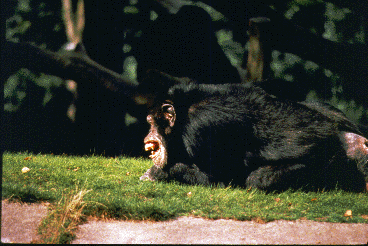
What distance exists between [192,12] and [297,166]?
13.7 ft

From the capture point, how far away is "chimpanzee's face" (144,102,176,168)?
5410 millimetres

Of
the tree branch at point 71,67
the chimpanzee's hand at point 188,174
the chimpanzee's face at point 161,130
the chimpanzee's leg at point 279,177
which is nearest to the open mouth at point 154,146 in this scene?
the chimpanzee's face at point 161,130

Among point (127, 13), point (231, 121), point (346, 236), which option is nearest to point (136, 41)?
point (127, 13)

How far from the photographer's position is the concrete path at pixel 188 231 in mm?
3295

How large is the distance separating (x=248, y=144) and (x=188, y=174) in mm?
978

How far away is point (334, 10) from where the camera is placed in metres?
8.21

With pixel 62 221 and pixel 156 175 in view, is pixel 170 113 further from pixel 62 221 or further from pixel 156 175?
pixel 62 221

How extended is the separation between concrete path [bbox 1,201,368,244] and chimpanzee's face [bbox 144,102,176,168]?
1669 millimetres

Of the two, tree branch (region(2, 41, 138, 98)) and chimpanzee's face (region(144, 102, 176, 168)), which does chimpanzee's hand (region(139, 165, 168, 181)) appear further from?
tree branch (region(2, 41, 138, 98))

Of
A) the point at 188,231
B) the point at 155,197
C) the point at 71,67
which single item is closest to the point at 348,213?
the point at 188,231

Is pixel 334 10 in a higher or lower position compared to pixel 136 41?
higher

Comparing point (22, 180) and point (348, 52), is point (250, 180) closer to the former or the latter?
point (22, 180)

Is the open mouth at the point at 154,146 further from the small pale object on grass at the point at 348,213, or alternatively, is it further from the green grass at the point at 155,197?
the small pale object on grass at the point at 348,213

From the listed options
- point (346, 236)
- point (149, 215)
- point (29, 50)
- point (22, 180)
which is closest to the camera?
point (346, 236)
